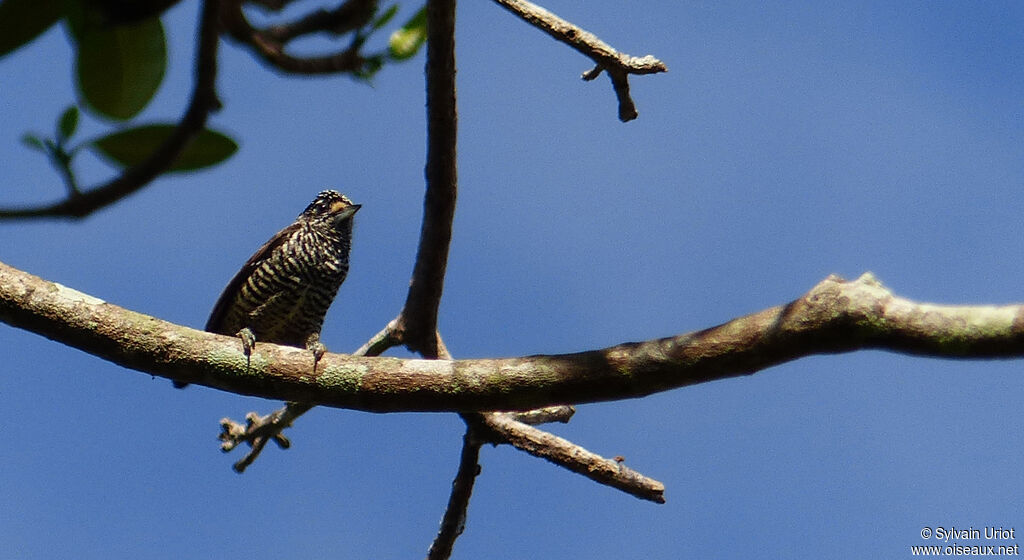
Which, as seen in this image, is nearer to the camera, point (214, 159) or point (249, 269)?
point (214, 159)

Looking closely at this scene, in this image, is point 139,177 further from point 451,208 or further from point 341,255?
point 341,255

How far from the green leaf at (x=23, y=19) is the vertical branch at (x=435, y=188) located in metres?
2.89

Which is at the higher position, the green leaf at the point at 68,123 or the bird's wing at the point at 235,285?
the bird's wing at the point at 235,285

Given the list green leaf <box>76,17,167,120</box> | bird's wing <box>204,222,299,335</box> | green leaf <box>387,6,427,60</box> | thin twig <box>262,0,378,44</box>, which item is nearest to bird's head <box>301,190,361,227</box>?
bird's wing <box>204,222,299,335</box>

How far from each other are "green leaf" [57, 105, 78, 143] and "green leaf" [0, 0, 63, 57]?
0.45 feet

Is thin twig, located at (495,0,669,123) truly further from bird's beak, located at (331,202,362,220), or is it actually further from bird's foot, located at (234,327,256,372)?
bird's beak, located at (331,202,362,220)

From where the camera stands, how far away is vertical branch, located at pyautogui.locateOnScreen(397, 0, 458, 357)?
4.69 metres

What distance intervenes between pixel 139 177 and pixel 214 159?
0.87ft

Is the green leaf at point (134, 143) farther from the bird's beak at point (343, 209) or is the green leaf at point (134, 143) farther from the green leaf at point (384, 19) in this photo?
the bird's beak at point (343, 209)

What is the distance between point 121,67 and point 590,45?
3.64 m

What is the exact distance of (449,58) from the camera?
4.76 meters

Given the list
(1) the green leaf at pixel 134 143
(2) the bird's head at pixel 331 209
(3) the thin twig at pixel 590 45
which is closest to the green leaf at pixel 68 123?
(1) the green leaf at pixel 134 143

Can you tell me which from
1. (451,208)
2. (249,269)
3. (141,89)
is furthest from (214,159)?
(249,269)

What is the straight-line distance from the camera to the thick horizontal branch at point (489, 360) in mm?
3227
